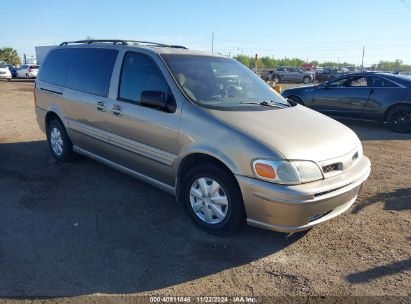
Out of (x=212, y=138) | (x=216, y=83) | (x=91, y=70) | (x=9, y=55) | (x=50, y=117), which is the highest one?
(x=9, y=55)

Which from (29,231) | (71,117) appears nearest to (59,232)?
(29,231)

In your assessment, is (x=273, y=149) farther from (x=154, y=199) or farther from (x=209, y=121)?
(x=154, y=199)

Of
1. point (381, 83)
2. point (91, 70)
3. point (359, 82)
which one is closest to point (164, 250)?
point (91, 70)

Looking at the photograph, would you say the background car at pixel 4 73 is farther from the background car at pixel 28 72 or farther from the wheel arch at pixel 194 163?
the wheel arch at pixel 194 163

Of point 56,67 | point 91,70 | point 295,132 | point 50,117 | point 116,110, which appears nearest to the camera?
point 295,132

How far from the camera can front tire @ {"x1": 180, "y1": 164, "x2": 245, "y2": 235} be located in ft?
11.9

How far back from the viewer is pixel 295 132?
3.76m

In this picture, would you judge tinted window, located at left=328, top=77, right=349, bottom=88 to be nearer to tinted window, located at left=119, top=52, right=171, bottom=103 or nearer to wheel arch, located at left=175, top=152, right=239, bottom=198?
tinted window, located at left=119, top=52, right=171, bottom=103

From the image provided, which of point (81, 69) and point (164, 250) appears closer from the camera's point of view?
point (164, 250)

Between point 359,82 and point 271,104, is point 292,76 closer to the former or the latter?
point 359,82

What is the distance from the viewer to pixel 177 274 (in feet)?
10.7

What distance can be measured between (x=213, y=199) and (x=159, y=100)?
4.01 ft

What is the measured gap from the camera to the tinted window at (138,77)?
14.2 ft

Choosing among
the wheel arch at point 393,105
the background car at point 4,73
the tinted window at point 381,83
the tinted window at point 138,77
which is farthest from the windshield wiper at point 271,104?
the background car at point 4,73
